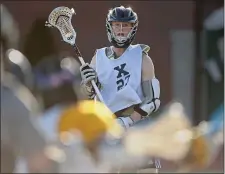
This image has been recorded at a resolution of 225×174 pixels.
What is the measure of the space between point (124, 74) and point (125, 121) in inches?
4.6

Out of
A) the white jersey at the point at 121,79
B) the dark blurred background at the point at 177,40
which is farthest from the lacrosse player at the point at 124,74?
the dark blurred background at the point at 177,40

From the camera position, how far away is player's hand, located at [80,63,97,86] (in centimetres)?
186

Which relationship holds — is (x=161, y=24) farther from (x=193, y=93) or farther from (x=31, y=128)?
(x=31, y=128)

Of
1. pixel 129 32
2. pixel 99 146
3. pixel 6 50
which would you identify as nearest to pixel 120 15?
pixel 129 32

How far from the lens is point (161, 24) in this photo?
3533mm

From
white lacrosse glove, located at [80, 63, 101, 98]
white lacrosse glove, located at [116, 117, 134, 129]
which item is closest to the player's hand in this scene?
white lacrosse glove, located at [80, 63, 101, 98]

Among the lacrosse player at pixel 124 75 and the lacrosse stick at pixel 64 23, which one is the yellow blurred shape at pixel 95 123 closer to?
the lacrosse player at pixel 124 75

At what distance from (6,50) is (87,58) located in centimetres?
103

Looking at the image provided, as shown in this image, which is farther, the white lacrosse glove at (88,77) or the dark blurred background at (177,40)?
the dark blurred background at (177,40)

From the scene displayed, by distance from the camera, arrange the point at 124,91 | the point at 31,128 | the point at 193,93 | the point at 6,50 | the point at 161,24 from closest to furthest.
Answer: the point at 124,91 → the point at 31,128 → the point at 6,50 → the point at 161,24 → the point at 193,93

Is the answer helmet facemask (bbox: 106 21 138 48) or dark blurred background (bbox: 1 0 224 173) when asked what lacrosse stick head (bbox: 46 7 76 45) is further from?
dark blurred background (bbox: 1 0 224 173)

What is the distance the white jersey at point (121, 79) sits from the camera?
73.7 inches

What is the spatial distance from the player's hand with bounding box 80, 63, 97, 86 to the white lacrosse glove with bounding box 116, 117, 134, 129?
0.38 feet

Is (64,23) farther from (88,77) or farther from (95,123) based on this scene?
→ (95,123)
